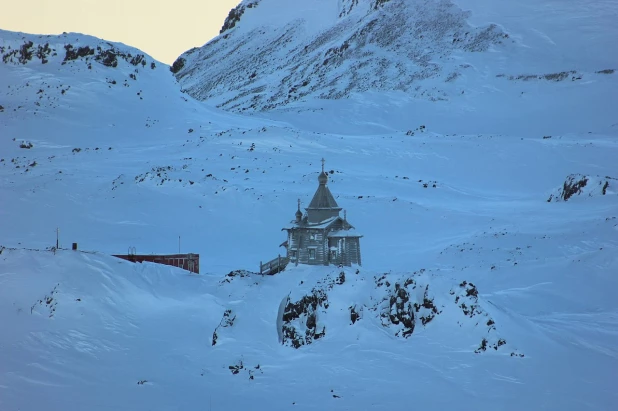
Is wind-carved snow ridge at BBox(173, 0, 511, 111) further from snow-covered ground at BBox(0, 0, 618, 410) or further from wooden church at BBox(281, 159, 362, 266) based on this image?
wooden church at BBox(281, 159, 362, 266)

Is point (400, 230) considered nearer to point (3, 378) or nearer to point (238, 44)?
point (3, 378)

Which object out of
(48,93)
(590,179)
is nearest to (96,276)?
(590,179)

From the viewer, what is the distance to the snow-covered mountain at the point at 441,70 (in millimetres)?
82562

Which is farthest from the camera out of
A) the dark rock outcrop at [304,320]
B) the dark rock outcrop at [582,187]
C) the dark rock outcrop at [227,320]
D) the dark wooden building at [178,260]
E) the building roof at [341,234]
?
the dark rock outcrop at [582,187]

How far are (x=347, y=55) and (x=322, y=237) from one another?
3193 inches

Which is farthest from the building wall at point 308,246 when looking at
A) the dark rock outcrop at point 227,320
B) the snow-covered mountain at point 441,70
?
the snow-covered mountain at point 441,70

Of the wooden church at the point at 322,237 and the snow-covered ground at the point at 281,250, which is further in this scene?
the wooden church at the point at 322,237

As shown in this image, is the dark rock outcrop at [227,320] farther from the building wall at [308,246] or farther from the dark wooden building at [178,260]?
the dark wooden building at [178,260]

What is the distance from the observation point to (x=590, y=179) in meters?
49.2

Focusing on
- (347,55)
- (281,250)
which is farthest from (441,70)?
(281,250)

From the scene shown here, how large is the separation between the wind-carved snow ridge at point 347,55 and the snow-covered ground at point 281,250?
442 inches

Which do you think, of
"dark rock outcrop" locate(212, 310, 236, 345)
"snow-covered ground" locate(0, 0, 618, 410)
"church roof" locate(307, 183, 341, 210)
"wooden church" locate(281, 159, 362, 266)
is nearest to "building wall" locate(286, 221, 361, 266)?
"wooden church" locate(281, 159, 362, 266)

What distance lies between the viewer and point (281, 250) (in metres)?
41.2

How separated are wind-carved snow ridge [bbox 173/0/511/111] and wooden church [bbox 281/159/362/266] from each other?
6288 centimetres
